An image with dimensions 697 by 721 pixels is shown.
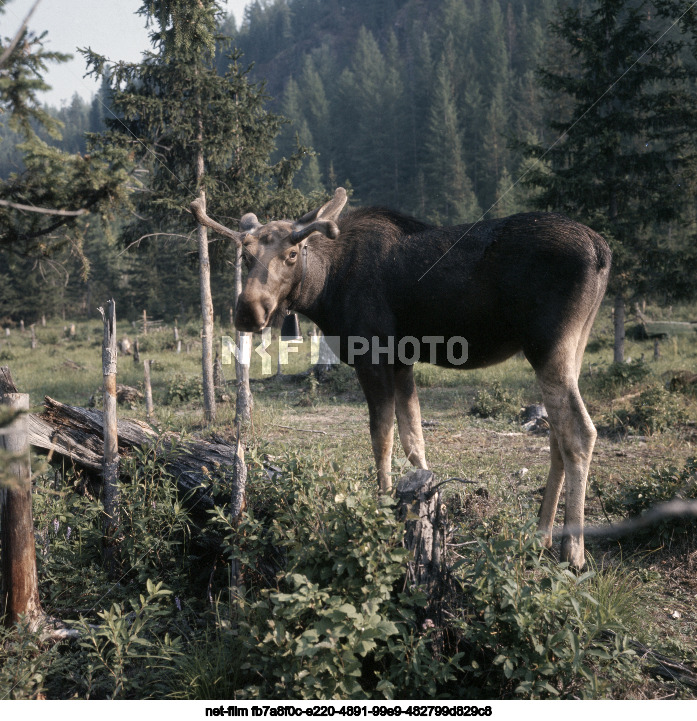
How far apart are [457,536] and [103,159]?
379 centimetres

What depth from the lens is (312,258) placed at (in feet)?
17.4

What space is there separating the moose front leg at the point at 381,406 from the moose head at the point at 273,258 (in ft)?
3.20

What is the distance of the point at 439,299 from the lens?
4.90 m

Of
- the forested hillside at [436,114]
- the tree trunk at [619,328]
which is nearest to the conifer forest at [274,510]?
the tree trunk at [619,328]

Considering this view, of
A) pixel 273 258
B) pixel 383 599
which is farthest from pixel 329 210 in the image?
pixel 383 599

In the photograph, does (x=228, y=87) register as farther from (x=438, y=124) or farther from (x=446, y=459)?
(x=438, y=124)

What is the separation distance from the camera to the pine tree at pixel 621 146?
14.6 m

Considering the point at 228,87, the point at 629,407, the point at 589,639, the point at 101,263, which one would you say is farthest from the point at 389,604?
the point at 101,263

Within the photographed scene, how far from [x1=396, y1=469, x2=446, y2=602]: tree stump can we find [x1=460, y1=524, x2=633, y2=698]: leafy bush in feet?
0.75

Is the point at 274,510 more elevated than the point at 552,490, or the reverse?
the point at 274,510

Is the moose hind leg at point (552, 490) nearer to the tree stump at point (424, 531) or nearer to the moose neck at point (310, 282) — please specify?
the tree stump at point (424, 531)

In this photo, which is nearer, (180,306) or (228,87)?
(228,87)

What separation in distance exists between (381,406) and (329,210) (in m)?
1.85

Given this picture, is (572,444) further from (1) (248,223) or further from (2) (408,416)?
(1) (248,223)
